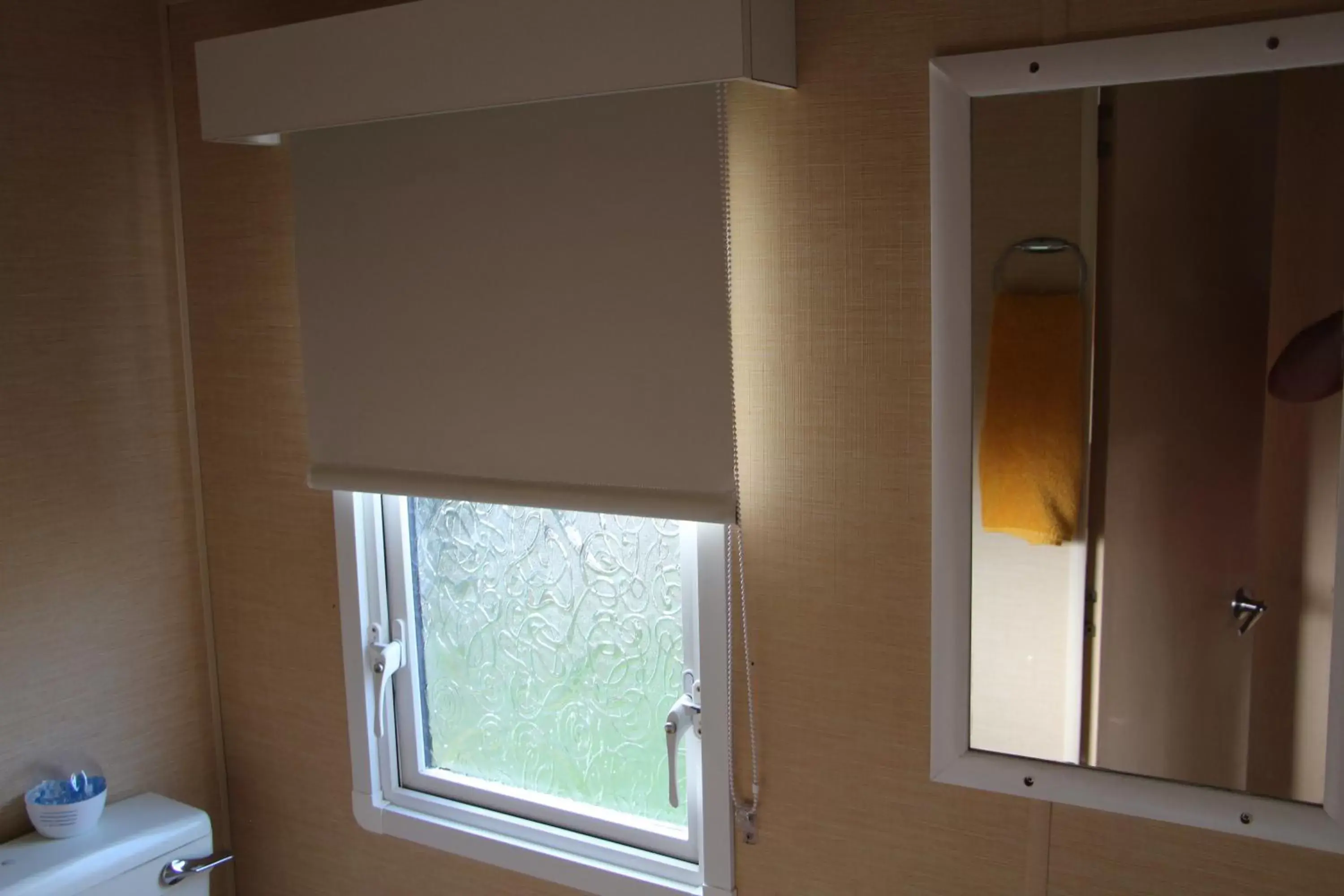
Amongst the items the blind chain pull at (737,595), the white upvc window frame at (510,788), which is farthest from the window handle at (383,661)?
the blind chain pull at (737,595)

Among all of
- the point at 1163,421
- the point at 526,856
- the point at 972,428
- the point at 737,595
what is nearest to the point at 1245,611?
the point at 1163,421

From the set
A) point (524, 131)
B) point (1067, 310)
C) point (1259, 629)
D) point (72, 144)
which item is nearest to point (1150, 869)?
point (1259, 629)

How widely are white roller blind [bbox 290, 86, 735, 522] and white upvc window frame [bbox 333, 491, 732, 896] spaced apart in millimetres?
127

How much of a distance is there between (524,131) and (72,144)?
781 mm

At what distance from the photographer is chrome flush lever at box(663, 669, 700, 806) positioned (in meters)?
1.50

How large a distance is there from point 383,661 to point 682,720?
53cm

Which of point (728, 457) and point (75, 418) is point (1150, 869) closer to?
point (728, 457)

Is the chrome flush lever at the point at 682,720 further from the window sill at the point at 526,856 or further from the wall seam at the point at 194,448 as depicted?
the wall seam at the point at 194,448

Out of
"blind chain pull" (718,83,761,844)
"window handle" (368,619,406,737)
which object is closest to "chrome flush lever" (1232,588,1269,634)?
"blind chain pull" (718,83,761,844)

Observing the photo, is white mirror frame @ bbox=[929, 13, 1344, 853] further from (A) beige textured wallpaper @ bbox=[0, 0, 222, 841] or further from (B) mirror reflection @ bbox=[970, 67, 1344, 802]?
(A) beige textured wallpaper @ bbox=[0, 0, 222, 841]

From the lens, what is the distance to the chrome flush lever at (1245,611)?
3.76 feet

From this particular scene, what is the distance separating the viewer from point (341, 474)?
1.68m

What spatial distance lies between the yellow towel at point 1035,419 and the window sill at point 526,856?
67cm

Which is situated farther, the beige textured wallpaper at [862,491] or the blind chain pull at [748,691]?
the blind chain pull at [748,691]
